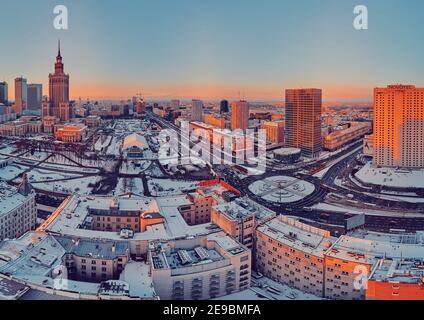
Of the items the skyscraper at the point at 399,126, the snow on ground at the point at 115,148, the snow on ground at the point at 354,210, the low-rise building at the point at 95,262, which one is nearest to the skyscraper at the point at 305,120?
the skyscraper at the point at 399,126

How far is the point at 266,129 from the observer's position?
51.1ft

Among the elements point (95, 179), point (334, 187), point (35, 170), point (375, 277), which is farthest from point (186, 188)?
point (375, 277)

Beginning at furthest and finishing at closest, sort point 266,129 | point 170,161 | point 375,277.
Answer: point 266,129, point 170,161, point 375,277

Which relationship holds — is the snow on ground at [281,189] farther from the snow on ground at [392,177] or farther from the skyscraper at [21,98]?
the skyscraper at [21,98]

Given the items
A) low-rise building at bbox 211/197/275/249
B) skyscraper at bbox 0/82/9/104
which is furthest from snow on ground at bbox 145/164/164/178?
skyscraper at bbox 0/82/9/104

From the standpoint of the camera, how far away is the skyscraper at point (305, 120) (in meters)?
12.8

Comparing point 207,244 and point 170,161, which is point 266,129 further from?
point 207,244

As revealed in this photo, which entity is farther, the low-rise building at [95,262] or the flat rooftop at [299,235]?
the flat rooftop at [299,235]

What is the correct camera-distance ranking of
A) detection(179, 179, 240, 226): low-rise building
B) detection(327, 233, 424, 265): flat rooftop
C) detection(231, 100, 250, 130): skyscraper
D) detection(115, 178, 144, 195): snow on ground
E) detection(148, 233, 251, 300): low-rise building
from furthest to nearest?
detection(231, 100, 250, 130): skyscraper
detection(115, 178, 144, 195): snow on ground
detection(179, 179, 240, 226): low-rise building
detection(327, 233, 424, 265): flat rooftop
detection(148, 233, 251, 300): low-rise building

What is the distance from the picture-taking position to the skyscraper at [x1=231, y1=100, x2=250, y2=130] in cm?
1667

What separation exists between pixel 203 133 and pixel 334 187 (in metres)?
8.22

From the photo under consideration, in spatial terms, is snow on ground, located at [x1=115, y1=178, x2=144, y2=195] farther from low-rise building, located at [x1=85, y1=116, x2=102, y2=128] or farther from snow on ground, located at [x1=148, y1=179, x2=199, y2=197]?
low-rise building, located at [x1=85, y1=116, x2=102, y2=128]

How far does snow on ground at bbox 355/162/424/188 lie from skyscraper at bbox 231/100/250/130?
6.88 metres

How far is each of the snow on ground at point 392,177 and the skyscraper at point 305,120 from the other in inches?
105
